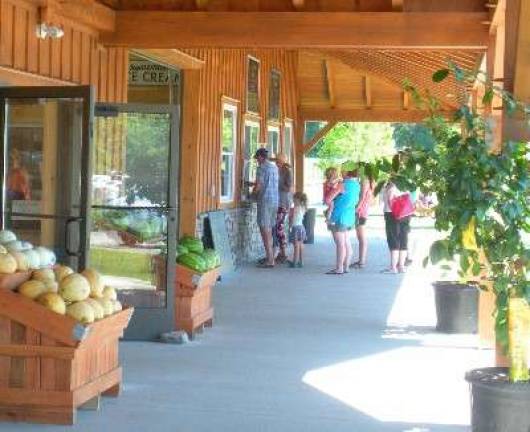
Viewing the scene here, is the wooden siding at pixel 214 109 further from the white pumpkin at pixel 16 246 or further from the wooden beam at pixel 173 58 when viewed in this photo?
the white pumpkin at pixel 16 246

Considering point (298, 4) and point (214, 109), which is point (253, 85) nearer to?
point (214, 109)

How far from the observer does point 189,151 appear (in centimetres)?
1372

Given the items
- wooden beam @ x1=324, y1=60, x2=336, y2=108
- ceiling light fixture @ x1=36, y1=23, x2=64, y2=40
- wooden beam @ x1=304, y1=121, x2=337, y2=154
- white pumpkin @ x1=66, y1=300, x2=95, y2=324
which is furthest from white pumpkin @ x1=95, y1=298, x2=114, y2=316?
wooden beam @ x1=304, y1=121, x2=337, y2=154

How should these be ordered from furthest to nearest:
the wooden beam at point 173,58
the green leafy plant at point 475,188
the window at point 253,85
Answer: the window at point 253,85
the wooden beam at point 173,58
the green leafy plant at point 475,188

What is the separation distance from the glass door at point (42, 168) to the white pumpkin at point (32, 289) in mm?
1505

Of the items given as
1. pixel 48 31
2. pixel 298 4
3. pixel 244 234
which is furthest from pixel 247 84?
pixel 48 31

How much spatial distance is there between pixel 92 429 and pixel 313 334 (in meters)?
4.07

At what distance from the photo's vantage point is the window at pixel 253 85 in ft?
55.6

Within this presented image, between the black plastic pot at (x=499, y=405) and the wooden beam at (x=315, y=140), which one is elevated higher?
the wooden beam at (x=315, y=140)

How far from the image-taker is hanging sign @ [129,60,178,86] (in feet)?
48.3

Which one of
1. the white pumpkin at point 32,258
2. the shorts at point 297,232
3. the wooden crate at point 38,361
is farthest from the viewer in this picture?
the shorts at point 297,232

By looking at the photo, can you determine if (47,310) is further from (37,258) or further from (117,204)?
(117,204)

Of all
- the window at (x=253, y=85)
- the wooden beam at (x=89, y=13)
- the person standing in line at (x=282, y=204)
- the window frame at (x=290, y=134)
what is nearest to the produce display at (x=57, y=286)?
the wooden beam at (x=89, y=13)

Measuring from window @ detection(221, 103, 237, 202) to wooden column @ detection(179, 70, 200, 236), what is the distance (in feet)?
4.76
